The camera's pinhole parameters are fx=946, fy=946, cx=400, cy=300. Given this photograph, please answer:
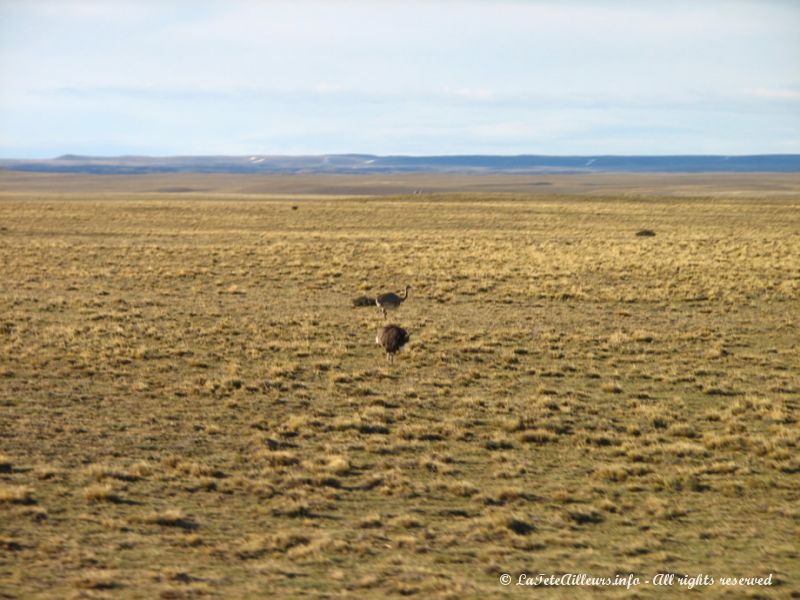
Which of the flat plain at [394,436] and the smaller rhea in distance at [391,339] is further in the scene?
the smaller rhea in distance at [391,339]

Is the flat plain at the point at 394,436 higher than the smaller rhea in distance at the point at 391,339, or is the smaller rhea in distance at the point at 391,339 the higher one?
the smaller rhea in distance at the point at 391,339

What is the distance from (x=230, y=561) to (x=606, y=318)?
16.4 m

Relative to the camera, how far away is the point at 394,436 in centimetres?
1225

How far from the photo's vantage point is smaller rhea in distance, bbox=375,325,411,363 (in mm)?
17422

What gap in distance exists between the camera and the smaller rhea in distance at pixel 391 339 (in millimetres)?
17422

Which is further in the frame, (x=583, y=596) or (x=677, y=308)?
(x=677, y=308)

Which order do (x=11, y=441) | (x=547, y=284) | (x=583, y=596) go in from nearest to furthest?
(x=583, y=596)
(x=11, y=441)
(x=547, y=284)

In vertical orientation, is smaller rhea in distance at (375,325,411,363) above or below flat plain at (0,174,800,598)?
above

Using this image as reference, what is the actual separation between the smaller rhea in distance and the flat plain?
29 cm

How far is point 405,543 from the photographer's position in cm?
845

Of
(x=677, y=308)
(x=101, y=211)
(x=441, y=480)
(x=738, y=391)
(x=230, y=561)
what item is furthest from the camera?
(x=101, y=211)

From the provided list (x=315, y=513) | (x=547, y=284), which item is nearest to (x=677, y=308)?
(x=547, y=284)

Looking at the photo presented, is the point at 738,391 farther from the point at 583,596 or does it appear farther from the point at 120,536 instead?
the point at 120,536

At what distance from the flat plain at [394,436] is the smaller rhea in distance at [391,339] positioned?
29cm
